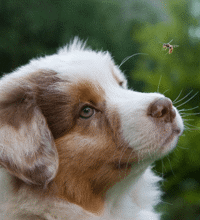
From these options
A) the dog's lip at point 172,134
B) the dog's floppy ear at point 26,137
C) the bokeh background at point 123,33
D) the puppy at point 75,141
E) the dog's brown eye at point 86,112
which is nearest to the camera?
the dog's floppy ear at point 26,137

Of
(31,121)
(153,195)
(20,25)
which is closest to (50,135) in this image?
(31,121)

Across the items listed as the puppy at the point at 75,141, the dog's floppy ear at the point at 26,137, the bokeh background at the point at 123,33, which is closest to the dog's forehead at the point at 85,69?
the puppy at the point at 75,141

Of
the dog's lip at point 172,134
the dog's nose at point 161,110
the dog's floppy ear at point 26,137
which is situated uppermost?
the dog's nose at point 161,110

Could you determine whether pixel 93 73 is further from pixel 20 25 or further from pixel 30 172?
pixel 20 25

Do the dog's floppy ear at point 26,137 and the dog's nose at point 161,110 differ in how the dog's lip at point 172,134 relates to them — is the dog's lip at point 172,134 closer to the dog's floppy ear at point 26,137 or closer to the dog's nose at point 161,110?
the dog's nose at point 161,110

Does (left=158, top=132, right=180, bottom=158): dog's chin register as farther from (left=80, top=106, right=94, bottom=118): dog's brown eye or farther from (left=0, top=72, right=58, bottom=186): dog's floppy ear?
(left=0, top=72, right=58, bottom=186): dog's floppy ear

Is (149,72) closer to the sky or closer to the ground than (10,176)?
closer to the sky
